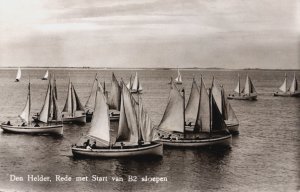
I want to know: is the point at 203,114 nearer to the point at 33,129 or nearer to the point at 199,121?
the point at 199,121

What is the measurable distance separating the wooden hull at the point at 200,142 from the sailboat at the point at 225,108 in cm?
170

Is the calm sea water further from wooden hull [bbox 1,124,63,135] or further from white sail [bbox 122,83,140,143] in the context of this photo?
white sail [bbox 122,83,140,143]

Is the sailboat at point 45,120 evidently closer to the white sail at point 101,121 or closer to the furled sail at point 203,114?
the white sail at point 101,121

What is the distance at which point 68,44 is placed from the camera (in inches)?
573

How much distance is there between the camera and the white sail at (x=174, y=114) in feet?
59.5

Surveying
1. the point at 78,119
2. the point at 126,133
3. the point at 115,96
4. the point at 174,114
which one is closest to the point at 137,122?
the point at 126,133

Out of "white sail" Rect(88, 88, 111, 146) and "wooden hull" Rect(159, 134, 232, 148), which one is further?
"wooden hull" Rect(159, 134, 232, 148)

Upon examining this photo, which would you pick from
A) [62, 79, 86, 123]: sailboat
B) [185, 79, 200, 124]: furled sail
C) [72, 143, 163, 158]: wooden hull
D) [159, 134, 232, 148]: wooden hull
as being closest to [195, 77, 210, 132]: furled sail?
[185, 79, 200, 124]: furled sail

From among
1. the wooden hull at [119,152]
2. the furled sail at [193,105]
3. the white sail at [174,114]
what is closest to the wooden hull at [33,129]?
the wooden hull at [119,152]

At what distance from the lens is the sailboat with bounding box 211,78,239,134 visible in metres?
19.8

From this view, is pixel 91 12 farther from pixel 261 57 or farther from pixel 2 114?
pixel 2 114

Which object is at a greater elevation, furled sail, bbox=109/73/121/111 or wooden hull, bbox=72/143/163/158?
furled sail, bbox=109/73/121/111

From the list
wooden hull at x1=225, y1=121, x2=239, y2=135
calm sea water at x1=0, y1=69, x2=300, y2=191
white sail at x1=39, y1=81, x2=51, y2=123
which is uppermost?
white sail at x1=39, y1=81, x2=51, y2=123

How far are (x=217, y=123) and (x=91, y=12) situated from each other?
7030mm
